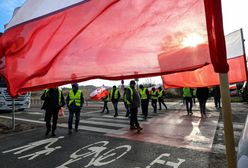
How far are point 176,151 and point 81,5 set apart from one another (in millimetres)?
5045

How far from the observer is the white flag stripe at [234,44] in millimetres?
5969

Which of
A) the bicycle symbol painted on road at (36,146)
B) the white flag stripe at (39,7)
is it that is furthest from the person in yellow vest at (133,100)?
the white flag stripe at (39,7)

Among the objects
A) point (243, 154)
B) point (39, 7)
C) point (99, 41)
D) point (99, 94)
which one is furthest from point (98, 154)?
point (99, 94)

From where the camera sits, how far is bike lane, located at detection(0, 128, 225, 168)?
5923 millimetres

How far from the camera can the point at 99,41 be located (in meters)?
3.01

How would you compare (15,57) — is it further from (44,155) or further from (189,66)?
(44,155)

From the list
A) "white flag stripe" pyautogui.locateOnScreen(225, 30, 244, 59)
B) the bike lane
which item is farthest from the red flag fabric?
"white flag stripe" pyautogui.locateOnScreen(225, 30, 244, 59)

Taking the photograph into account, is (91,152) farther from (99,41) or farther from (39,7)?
(39,7)

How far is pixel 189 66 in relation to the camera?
3080 millimetres

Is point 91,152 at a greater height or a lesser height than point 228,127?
lesser

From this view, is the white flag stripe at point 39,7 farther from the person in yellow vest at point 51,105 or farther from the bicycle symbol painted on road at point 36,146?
the person in yellow vest at point 51,105

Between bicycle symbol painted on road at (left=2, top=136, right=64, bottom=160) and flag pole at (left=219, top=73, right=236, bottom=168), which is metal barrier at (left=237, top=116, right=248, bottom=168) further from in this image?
bicycle symbol painted on road at (left=2, top=136, right=64, bottom=160)

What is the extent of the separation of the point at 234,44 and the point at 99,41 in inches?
166

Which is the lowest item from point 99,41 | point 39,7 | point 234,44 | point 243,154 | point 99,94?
point 243,154
